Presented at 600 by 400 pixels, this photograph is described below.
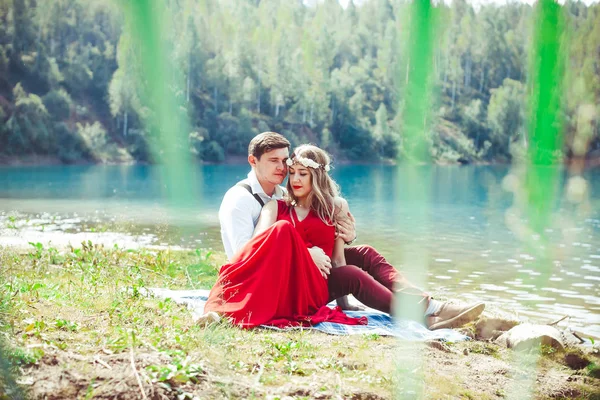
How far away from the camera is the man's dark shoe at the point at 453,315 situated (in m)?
5.90

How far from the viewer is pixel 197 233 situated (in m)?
17.8

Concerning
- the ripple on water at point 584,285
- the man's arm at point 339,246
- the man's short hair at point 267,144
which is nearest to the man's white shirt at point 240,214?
the man's short hair at point 267,144

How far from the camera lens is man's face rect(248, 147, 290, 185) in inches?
253

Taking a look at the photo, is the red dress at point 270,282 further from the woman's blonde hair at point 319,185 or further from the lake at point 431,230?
the lake at point 431,230

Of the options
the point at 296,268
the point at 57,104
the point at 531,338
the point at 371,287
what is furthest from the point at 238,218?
the point at 57,104

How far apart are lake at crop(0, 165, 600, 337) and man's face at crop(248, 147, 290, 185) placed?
371cm

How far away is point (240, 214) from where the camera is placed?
20.9 ft

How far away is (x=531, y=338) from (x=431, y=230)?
47.9 feet

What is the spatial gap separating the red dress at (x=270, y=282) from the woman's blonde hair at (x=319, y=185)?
58 cm

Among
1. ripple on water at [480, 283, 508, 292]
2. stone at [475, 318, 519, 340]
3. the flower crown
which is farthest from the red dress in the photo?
ripple on water at [480, 283, 508, 292]

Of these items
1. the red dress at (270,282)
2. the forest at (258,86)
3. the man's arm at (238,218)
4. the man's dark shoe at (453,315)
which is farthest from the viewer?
the forest at (258,86)

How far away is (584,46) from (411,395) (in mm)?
108530

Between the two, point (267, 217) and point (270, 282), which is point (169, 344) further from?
point (267, 217)

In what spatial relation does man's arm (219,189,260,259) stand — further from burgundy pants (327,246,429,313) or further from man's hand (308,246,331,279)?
burgundy pants (327,246,429,313)
